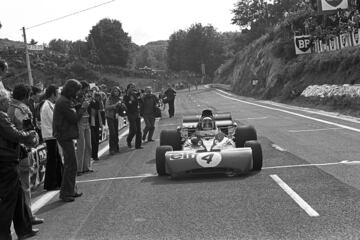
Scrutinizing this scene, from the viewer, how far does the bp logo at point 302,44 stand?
3688 cm

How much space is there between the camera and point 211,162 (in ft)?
29.1

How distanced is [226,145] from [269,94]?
3185 centimetres

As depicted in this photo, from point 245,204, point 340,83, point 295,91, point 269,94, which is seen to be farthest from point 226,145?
point 269,94

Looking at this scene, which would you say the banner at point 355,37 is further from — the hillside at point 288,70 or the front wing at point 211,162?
the front wing at point 211,162

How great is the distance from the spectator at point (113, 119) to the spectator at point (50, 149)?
423 cm

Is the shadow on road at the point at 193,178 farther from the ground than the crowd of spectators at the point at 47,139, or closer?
closer

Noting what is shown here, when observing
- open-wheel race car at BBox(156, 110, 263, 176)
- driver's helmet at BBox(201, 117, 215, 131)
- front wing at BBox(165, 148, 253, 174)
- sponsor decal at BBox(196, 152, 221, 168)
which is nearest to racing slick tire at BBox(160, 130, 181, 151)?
open-wheel race car at BBox(156, 110, 263, 176)

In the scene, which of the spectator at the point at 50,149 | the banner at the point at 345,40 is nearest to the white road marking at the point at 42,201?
the spectator at the point at 50,149

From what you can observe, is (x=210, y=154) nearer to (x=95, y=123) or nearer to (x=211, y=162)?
(x=211, y=162)

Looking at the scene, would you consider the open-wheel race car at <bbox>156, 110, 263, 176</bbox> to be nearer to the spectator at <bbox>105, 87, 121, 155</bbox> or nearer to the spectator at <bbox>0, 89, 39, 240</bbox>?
the spectator at <bbox>105, 87, 121, 155</bbox>

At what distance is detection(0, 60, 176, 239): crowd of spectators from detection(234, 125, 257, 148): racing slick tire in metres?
3.19

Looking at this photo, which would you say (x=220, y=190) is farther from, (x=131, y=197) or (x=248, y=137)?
(x=248, y=137)

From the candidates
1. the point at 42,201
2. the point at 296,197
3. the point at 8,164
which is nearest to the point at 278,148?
the point at 296,197

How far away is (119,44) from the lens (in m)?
112
